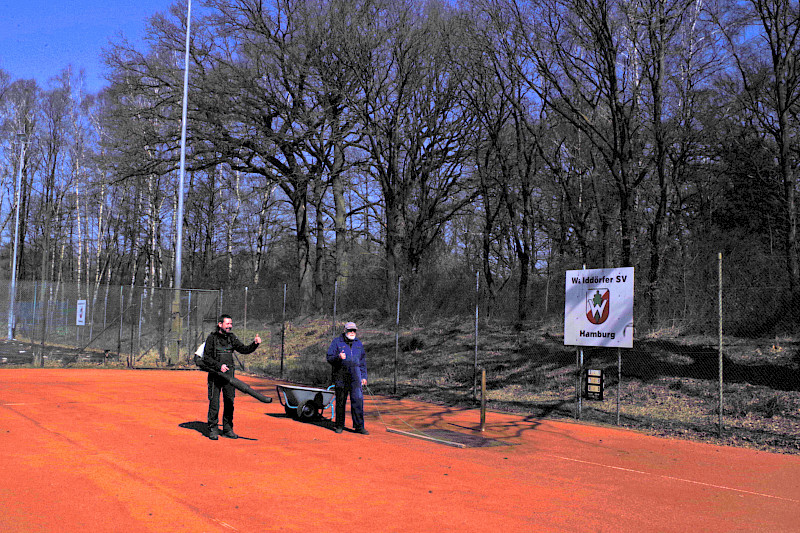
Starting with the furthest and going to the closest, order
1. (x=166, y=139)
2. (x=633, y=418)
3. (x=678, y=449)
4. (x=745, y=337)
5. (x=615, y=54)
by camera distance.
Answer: (x=166, y=139) → (x=615, y=54) → (x=745, y=337) → (x=633, y=418) → (x=678, y=449)

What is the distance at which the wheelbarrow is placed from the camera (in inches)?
508

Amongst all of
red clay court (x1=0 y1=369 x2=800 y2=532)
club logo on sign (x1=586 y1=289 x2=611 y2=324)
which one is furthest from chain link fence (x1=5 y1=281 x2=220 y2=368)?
club logo on sign (x1=586 y1=289 x2=611 y2=324)

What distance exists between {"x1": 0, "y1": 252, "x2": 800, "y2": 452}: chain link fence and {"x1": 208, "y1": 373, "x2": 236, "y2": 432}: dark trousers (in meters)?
A: 6.85

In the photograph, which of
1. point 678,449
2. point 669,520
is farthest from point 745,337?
point 669,520

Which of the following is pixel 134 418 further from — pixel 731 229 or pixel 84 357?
pixel 731 229

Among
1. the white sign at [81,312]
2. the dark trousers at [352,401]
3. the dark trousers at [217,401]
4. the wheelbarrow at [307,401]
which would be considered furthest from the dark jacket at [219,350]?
the white sign at [81,312]

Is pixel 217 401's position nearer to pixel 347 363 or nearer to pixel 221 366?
pixel 221 366

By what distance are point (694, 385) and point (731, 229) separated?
567 inches

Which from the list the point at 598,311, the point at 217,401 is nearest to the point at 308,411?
the point at 217,401

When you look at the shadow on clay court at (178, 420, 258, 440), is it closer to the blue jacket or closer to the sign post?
the blue jacket

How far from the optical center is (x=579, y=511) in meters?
6.93

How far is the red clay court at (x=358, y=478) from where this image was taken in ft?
20.8

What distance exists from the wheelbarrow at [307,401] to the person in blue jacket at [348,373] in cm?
69

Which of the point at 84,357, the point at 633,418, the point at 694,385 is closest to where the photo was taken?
the point at 633,418
